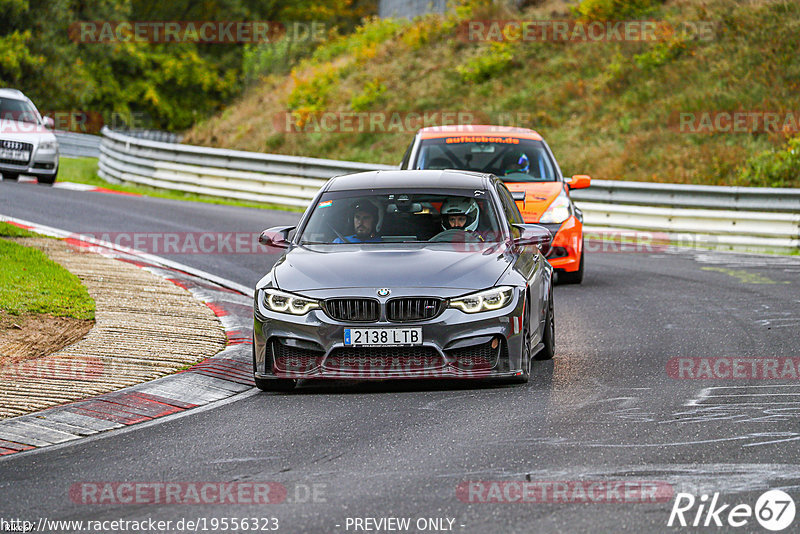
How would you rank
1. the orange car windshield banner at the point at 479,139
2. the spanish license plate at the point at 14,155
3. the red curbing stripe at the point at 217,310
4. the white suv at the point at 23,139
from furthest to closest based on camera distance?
the spanish license plate at the point at 14,155
the white suv at the point at 23,139
the orange car windshield banner at the point at 479,139
the red curbing stripe at the point at 217,310

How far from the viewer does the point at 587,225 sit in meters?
21.9

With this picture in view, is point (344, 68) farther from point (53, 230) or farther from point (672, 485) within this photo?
point (672, 485)

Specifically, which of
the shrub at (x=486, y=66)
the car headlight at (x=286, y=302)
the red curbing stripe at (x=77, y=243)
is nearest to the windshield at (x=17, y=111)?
the red curbing stripe at (x=77, y=243)

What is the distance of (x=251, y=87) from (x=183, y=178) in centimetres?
1675

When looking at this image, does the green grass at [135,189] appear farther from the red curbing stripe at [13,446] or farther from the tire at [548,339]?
the red curbing stripe at [13,446]

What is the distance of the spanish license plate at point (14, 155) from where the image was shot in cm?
2358

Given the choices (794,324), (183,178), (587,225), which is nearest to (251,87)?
(183,178)

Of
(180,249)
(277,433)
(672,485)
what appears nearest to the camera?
(672,485)

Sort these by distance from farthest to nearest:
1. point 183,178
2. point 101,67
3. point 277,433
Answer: point 101,67 → point 183,178 → point 277,433

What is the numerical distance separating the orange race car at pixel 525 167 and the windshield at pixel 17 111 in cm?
1101

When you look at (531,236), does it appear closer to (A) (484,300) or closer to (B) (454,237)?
(B) (454,237)

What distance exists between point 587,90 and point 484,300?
23.3 metres

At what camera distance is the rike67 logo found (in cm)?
539

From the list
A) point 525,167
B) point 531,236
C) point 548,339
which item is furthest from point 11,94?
point 548,339
